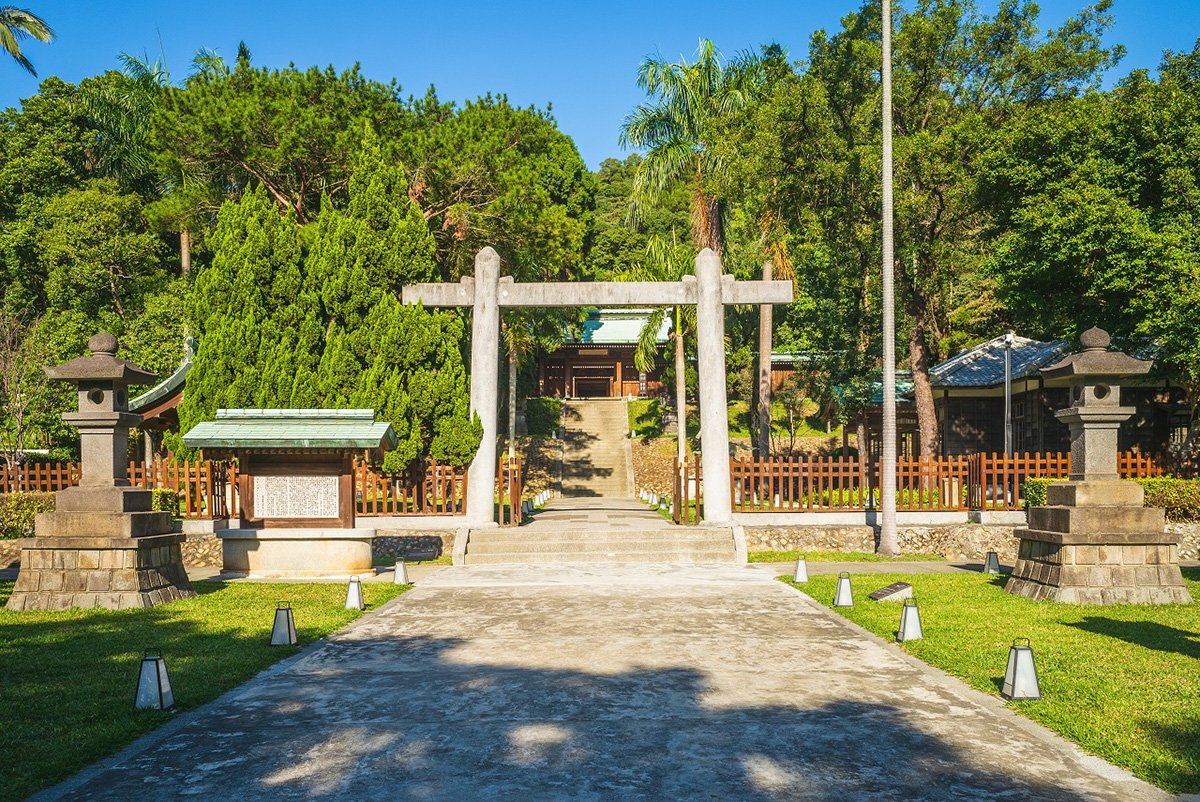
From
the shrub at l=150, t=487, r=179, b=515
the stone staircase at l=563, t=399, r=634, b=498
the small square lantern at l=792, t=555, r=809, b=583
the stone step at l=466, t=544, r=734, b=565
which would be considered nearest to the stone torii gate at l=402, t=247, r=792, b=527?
the stone step at l=466, t=544, r=734, b=565

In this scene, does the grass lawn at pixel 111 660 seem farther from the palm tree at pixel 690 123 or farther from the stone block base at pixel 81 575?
the palm tree at pixel 690 123

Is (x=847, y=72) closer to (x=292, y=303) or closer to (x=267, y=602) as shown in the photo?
(x=292, y=303)

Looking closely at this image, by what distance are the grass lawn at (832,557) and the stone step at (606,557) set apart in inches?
36.3

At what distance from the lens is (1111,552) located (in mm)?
12695

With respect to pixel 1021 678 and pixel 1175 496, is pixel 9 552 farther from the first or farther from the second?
pixel 1175 496

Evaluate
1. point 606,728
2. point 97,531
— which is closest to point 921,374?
point 97,531

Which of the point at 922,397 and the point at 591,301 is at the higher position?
the point at 591,301

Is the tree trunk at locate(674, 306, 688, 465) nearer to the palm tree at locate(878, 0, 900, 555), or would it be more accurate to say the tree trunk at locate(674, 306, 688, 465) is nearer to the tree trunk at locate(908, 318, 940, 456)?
the tree trunk at locate(908, 318, 940, 456)

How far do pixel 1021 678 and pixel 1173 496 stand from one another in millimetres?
15107

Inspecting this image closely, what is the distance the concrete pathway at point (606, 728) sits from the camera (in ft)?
18.4

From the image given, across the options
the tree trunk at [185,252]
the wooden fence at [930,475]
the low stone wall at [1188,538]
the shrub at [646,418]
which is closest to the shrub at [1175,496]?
the low stone wall at [1188,538]

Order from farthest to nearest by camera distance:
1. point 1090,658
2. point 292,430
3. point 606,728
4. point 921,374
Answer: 1. point 921,374
2. point 292,430
3. point 1090,658
4. point 606,728

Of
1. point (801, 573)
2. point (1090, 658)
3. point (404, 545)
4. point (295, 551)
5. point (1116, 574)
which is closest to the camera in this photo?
point (1090, 658)

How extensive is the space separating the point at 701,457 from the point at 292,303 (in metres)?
10.5
